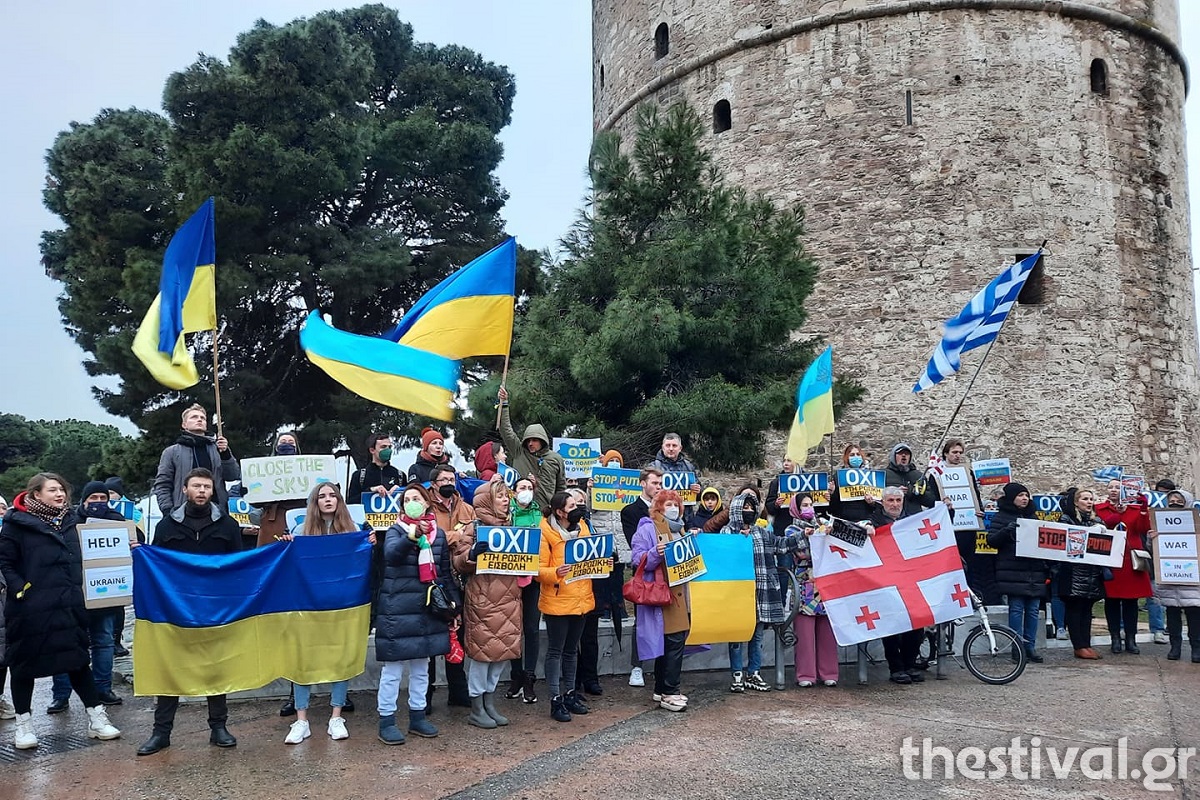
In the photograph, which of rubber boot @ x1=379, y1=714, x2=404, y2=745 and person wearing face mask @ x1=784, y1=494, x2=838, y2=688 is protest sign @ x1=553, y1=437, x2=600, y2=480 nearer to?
person wearing face mask @ x1=784, y1=494, x2=838, y2=688

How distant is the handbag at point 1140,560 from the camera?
30.2ft

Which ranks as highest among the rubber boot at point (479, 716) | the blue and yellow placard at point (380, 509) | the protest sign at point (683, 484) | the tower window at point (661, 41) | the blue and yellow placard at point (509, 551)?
the tower window at point (661, 41)

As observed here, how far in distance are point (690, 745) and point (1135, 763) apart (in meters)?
2.58

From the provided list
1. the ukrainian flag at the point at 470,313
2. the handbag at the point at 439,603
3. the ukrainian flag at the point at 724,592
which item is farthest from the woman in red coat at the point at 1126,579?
the handbag at the point at 439,603

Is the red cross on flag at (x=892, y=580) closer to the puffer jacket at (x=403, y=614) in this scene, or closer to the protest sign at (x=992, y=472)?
the puffer jacket at (x=403, y=614)

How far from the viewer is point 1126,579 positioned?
30.3 ft

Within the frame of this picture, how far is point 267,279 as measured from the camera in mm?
18172

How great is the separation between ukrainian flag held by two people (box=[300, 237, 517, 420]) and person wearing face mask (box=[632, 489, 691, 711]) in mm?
1897

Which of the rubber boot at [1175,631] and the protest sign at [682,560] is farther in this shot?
the rubber boot at [1175,631]

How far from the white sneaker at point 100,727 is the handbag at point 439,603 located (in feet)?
7.23

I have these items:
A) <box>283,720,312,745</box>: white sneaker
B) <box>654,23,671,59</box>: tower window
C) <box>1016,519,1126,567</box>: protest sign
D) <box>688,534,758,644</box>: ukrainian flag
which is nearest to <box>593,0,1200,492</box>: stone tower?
<box>654,23,671,59</box>: tower window

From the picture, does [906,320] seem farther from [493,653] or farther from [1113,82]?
[493,653]

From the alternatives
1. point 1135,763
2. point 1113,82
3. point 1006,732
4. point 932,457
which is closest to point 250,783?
point 1006,732

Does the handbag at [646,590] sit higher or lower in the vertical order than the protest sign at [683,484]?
lower
